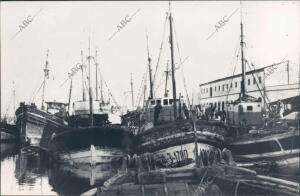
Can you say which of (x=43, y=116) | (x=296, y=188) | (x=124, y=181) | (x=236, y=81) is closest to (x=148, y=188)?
(x=124, y=181)

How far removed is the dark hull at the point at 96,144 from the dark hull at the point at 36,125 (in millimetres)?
5019

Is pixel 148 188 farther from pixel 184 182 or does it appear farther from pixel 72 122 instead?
pixel 72 122

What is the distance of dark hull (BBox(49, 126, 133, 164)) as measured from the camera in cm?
1648

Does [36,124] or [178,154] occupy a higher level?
[36,124]

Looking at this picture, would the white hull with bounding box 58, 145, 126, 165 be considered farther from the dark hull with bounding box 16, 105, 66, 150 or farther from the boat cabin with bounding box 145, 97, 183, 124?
the dark hull with bounding box 16, 105, 66, 150

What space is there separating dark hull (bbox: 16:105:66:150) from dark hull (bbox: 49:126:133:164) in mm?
5019

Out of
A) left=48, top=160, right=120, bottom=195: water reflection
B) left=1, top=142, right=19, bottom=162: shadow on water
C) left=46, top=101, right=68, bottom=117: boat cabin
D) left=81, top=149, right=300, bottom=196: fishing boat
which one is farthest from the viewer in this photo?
left=46, top=101, right=68, bottom=117: boat cabin

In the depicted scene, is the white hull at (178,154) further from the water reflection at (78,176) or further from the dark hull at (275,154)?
the water reflection at (78,176)

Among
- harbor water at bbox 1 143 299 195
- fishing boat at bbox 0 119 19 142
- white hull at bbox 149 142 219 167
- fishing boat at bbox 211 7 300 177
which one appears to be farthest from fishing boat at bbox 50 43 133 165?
fishing boat at bbox 0 119 19 142

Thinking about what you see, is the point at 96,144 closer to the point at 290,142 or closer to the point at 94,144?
the point at 94,144

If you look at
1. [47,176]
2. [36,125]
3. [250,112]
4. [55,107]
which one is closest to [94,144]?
[47,176]

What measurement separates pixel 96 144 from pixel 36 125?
23.3 feet

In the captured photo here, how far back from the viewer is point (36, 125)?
21.9m

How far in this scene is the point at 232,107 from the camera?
807 inches
